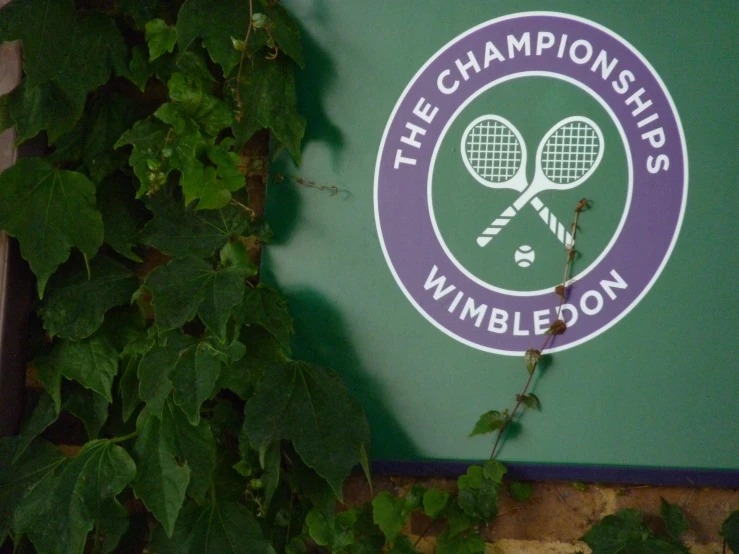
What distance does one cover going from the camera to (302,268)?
62.9 inches

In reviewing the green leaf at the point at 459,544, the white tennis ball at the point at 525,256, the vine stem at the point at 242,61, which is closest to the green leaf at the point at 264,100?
the vine stem at the point at 242,61

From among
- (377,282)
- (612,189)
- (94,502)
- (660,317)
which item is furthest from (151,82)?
(660,317)

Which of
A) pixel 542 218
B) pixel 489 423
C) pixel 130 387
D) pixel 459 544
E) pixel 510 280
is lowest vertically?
pixel 130 387

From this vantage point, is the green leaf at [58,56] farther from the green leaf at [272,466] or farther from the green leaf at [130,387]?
the green leaf at [272,466]

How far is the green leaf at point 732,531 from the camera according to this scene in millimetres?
1450

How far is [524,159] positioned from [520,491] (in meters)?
0.65

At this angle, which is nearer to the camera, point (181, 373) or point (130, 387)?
point (181, 373)

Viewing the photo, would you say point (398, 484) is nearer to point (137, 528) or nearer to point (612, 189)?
point (137, 528)

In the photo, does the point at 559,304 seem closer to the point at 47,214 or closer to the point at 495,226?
the point at 495,226

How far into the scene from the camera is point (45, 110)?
153cm

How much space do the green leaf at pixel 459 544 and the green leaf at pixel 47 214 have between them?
883 mm

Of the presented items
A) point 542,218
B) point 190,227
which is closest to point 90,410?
point 190,227

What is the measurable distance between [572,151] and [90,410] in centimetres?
109

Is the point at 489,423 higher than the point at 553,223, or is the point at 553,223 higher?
the point at 553,223
